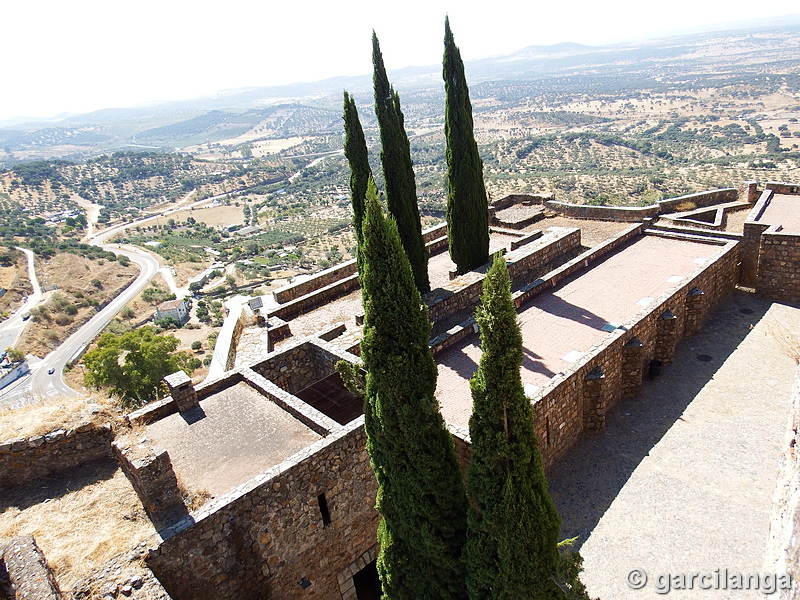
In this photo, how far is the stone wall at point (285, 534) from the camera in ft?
23.3

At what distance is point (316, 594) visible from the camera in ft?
28.2

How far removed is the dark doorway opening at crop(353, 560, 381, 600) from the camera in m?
9.54

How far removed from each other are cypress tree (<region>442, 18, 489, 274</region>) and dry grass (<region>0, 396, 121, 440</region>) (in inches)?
397

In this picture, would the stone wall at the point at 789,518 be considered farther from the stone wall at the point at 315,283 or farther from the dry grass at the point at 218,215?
the dry grass at the point at 218,215

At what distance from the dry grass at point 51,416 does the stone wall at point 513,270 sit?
23.9ft

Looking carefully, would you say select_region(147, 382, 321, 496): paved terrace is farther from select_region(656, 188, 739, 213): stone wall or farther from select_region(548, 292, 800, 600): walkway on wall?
select_region(656, 188, 739, 213): stone wall

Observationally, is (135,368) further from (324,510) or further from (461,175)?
(324,510)

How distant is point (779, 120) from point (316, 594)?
567ft

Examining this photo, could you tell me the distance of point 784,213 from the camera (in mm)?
16578

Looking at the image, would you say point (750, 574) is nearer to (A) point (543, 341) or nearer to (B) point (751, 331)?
(A) point (543, 341)

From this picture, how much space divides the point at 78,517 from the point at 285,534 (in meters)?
3.04

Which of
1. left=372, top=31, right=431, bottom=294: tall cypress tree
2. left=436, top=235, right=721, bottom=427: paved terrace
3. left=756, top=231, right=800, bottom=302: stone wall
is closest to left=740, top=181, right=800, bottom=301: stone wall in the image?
left=756, top=231, right=800, bottom=302: stone wall

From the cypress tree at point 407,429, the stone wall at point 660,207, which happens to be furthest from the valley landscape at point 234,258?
the cypress tree at point 407,429

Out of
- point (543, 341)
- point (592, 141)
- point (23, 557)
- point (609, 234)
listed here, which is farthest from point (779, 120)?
point (23, 557)
